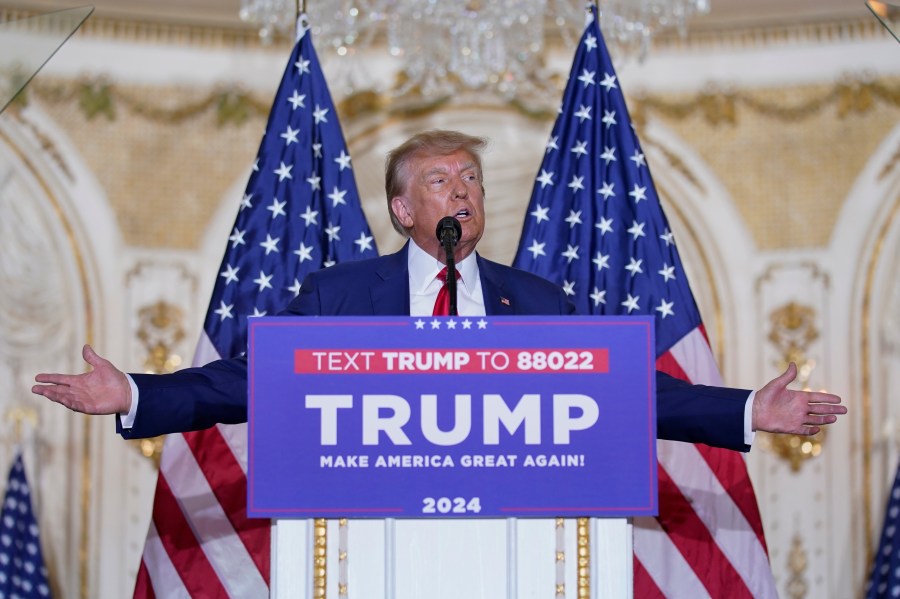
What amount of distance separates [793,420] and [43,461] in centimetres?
502

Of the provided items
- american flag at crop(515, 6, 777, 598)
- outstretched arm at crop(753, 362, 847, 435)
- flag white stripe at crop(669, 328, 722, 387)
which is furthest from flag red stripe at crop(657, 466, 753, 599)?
outstretched arm at crop(753, 362, 847, 435)

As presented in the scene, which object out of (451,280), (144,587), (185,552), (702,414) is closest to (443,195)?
(451,280)

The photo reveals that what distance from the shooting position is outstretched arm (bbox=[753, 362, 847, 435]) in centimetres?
263

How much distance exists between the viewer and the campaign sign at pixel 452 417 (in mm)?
2438

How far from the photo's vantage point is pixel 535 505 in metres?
2.45

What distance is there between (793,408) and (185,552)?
224 centimetres

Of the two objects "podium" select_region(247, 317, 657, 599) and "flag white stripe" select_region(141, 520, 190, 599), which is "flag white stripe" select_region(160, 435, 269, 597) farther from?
"podium" select_region(247, 317, 657, 599)

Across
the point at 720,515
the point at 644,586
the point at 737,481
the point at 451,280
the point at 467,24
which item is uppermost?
the point at 467,24

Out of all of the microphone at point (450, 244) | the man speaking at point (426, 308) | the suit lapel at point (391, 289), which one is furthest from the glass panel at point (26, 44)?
the microphone at point (450, 244)

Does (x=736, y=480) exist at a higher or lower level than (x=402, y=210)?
lower

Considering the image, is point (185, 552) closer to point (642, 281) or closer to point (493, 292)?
point (493, 292)

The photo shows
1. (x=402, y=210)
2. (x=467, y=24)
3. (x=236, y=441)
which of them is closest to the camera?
(x=402, y=210)

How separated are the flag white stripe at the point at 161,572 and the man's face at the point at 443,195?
4.92 ft

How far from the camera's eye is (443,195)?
3246 mm
